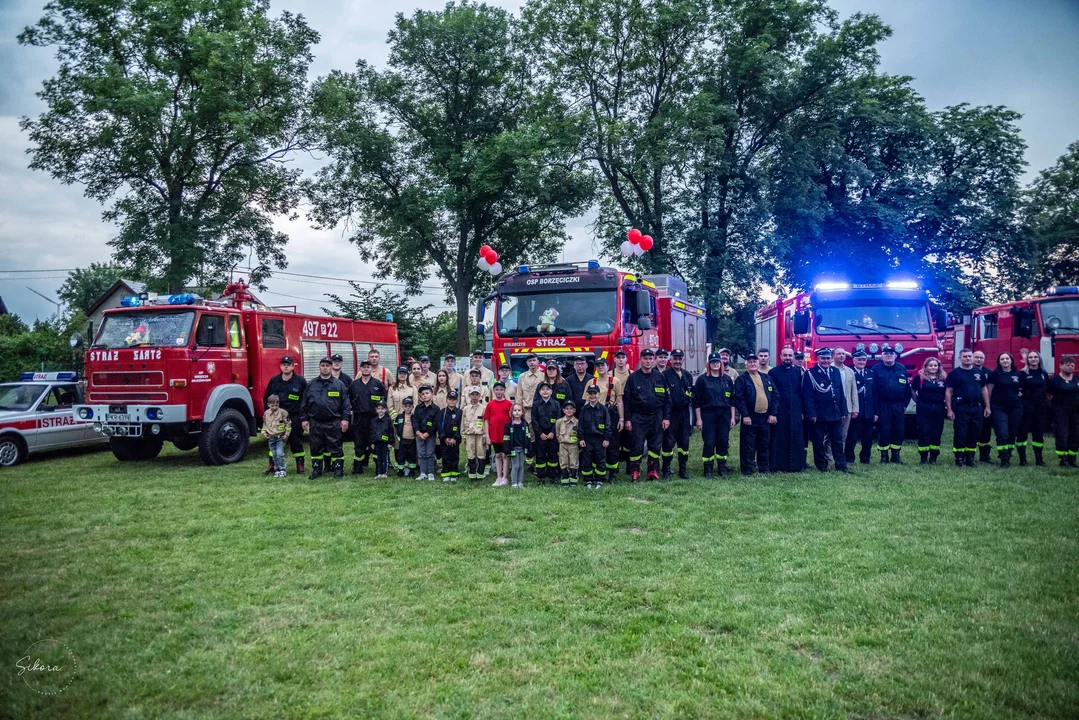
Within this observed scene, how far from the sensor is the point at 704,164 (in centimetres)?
2220

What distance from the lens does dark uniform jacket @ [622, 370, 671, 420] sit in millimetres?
9477

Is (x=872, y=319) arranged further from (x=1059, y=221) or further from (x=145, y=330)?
(x=1059, y=221)

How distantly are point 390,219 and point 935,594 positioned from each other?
2570 cm

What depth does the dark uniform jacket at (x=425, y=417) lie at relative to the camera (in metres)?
9.91

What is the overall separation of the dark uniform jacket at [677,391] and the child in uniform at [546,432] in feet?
5.63

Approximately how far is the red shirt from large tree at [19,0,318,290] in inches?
615

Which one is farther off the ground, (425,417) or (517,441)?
(425,417)

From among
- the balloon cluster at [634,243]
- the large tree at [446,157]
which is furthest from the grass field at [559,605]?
the large tree at [446,157]

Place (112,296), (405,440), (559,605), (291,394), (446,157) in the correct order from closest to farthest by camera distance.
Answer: (559,605), (405,440), (291,394), (446,157), (112,296)

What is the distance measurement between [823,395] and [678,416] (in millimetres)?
2180

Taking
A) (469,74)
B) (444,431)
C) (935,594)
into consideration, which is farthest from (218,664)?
(469,74)

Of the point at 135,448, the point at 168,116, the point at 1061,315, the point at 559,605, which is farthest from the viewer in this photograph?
the point at 168,116

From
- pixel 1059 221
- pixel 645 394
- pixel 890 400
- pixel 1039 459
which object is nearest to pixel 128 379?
pixel 645 394

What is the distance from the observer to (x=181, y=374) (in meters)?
10.9
